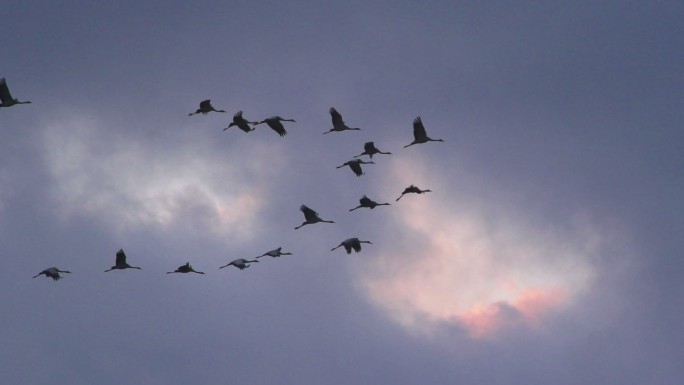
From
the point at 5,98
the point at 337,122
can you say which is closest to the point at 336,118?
the point at 337,122

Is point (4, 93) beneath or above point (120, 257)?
above

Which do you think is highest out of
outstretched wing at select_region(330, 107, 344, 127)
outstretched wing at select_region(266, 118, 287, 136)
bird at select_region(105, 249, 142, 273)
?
outstretched wing at select_region(330, 107, 344, 127)

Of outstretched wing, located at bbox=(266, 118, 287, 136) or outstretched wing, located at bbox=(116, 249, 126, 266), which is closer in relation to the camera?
outstretched wing, located at bbox=(266, 118, 287, 136)

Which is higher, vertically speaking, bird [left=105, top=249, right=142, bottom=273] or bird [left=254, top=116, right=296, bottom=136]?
bird [left=254, top=116, right=296, bottom=136]

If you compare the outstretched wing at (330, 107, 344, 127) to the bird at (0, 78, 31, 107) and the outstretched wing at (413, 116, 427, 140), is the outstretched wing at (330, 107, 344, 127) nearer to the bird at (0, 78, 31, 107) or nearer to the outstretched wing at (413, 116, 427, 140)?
the outstretched wing at (413, 116, 427, 140)

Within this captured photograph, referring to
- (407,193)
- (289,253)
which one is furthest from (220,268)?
(407,193)

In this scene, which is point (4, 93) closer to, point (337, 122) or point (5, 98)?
point (5, 98)

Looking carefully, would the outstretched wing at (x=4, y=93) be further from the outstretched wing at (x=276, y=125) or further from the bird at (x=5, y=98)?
the outstretched wing at (x=276, y=125)

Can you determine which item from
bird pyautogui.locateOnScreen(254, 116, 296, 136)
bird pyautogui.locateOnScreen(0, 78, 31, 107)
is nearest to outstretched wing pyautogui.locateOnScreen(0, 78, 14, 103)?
bird pyautogui.locateOnScreen(0, 78, 31, 107)

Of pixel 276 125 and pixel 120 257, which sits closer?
pixel 276 125

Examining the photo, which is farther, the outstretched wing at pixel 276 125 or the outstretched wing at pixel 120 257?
the outstretched wing at pixel 120 257

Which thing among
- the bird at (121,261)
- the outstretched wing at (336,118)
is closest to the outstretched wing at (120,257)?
the bird at (121,261)

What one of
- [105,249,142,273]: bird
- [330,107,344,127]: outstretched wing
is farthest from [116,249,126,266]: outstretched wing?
[330,107,344,127]: outstretched wing

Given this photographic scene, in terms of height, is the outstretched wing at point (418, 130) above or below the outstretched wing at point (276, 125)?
above
